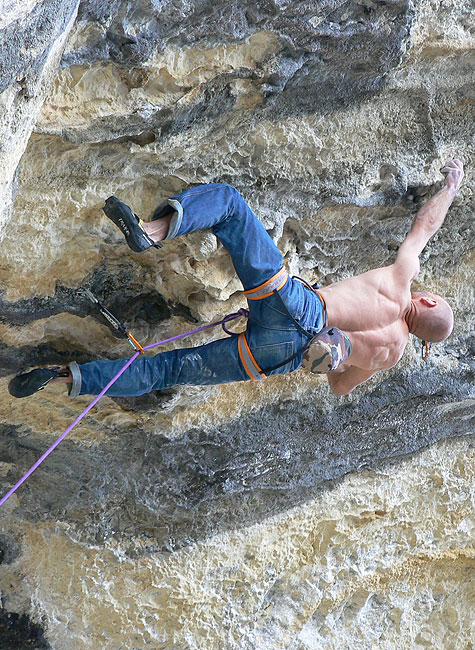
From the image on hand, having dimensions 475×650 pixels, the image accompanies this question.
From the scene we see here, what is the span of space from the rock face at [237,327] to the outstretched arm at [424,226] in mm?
90

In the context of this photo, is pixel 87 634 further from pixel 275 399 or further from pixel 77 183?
pixel 77 183

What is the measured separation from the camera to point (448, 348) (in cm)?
310

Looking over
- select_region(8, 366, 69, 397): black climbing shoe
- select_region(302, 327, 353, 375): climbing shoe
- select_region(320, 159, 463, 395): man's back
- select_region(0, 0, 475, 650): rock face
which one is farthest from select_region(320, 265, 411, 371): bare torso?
select_region(8, 366, 69, 397): black climbing shoe

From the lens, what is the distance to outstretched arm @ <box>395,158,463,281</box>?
237cm

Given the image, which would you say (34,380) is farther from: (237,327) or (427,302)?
(427,302)

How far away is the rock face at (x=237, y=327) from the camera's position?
6.59ft

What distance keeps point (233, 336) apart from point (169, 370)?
22 cm

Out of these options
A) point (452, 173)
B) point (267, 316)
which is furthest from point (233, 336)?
point (452, 173)

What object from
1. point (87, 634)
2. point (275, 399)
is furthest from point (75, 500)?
point (275, 399)

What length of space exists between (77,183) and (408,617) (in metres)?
2.43

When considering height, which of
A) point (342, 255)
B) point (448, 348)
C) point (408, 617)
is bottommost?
point (408, 617)

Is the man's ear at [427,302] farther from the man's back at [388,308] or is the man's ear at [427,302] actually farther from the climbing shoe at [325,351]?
the climbing shoe at [325,351]

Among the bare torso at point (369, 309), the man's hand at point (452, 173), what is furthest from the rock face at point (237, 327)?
the bare torso at point (369, 309)

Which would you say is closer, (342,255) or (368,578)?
(342,255)
